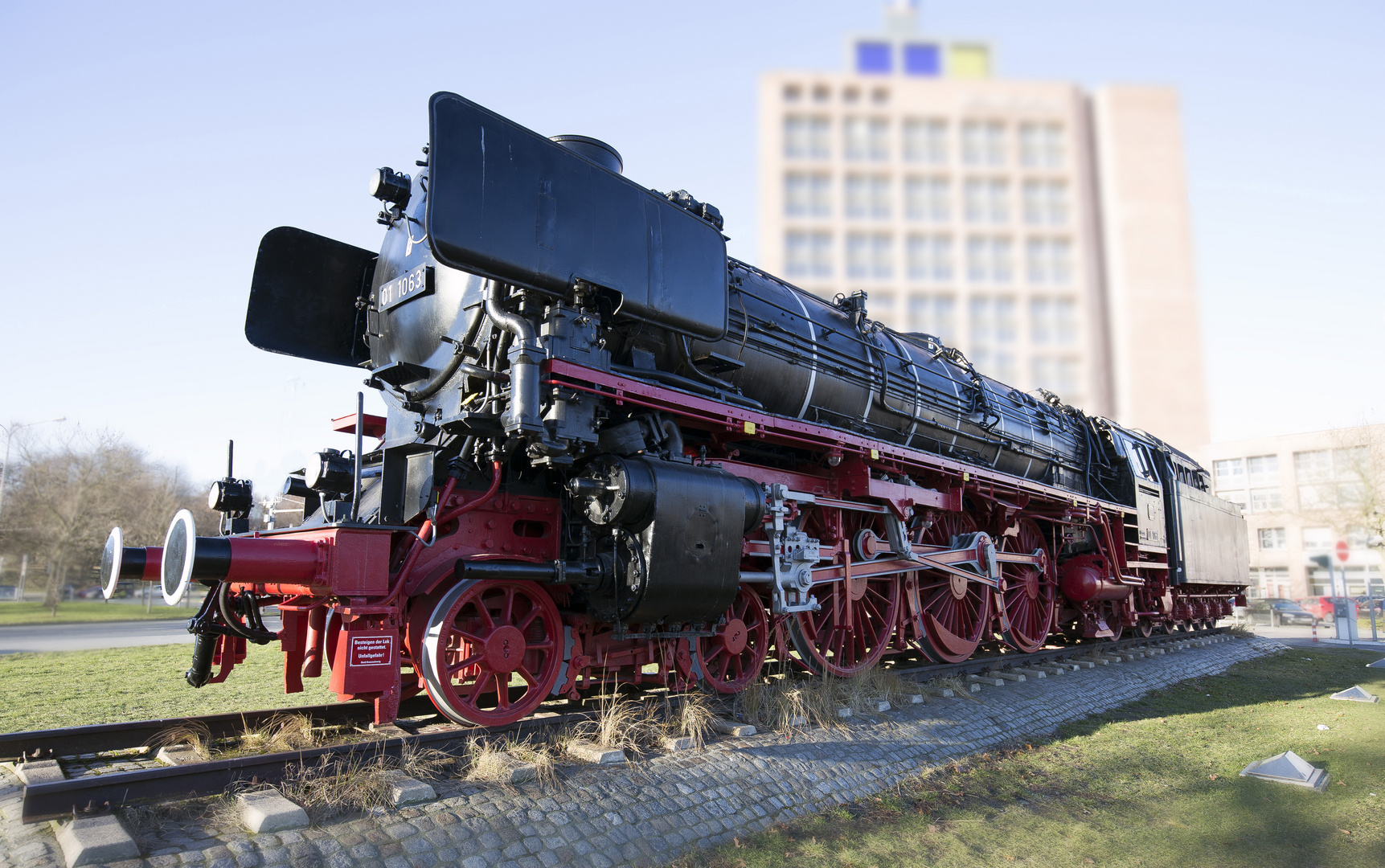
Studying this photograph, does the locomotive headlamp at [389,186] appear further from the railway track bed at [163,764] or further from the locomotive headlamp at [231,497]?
the railway track bed at [163,764]

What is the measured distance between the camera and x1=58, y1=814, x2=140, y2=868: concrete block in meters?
3.12

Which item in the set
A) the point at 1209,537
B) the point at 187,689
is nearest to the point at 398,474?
the point at 187,689

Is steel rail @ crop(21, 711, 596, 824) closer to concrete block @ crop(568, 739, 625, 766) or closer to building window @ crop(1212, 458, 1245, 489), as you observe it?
concrete block @ crop(568, 739, 625, 766)

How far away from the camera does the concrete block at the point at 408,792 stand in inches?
152

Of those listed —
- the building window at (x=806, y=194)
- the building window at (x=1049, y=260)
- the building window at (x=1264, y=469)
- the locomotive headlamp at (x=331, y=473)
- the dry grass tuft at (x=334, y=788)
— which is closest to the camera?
the dry grass tuft at (x=334, y=788)

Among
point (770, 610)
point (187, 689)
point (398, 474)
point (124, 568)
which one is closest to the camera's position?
point (124, 568)

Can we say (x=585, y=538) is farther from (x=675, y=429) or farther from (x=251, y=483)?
(x=251, y=483)

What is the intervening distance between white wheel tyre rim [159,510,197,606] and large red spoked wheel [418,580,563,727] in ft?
4.21

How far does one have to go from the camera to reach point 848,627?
25.3 feet

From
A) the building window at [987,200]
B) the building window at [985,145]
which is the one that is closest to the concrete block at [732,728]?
the building window at [987,200]

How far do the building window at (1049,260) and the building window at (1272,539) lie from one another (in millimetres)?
24166

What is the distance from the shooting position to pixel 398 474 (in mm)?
5488

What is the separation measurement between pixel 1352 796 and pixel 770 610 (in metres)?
4.21

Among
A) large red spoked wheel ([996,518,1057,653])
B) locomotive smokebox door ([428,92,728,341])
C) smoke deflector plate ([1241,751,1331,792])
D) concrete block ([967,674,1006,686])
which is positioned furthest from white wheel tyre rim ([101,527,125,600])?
large red spoked wheel ([996,518,1057,653])
